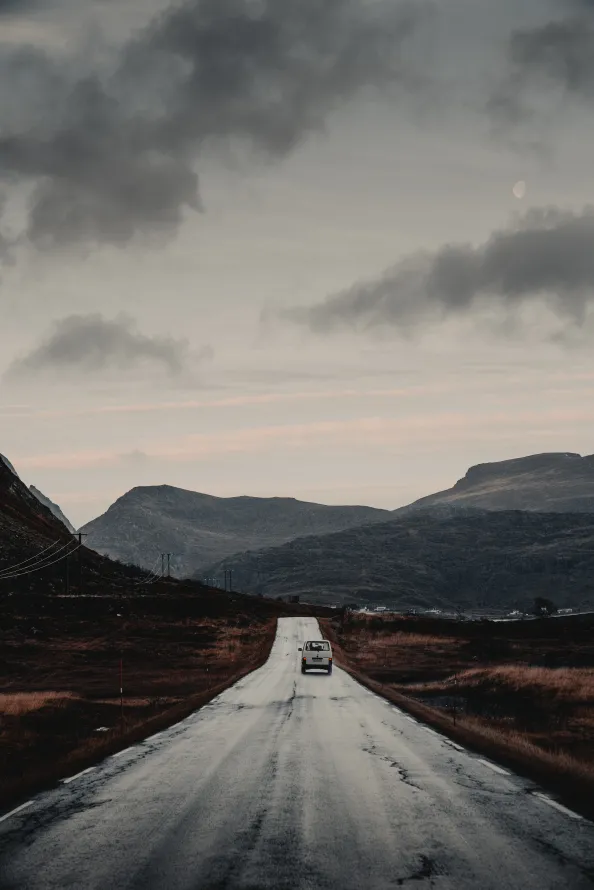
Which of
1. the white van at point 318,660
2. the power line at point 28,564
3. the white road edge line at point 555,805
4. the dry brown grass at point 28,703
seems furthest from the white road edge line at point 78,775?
the power line at point 28,564

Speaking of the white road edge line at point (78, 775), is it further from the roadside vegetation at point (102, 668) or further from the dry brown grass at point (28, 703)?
the dry brown grass at point (28, 703)

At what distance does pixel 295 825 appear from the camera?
10.1 meters

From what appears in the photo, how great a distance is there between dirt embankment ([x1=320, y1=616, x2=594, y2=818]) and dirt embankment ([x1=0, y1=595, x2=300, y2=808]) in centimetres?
815

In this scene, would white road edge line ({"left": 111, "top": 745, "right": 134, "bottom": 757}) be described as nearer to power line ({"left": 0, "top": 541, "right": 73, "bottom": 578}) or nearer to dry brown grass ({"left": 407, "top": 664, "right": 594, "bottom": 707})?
dry brown grass ({"left": 407, "top": 664, "right": 594, "bottom": 707})

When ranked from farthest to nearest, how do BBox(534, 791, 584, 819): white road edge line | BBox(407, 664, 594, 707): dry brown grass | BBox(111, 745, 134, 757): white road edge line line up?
BBox(407, 664, 594, 707): dry brown grass
BBox(111, 745, 134, 757): white road edge line
BBox(534, 791, 584, 819): white road edge line

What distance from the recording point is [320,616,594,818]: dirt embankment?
16.1m

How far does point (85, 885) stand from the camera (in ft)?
24.9

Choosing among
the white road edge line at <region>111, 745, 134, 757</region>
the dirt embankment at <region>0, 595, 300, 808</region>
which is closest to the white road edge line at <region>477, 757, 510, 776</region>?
the white road edge line at <region>111, 745, 134, 757</region>

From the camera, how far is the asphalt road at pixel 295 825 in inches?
312

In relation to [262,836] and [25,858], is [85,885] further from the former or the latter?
[262,836]

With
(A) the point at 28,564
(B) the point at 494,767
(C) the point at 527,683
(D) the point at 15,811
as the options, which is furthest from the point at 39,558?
(D) the point at 15,811

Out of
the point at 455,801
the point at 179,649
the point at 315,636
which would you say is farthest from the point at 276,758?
the point at 315,636

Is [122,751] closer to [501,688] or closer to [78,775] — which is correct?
[78,775]

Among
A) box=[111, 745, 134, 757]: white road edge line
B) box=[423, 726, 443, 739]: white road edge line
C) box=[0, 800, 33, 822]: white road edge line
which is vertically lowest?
box=[423, 726, 443, 739]: white road edge line
